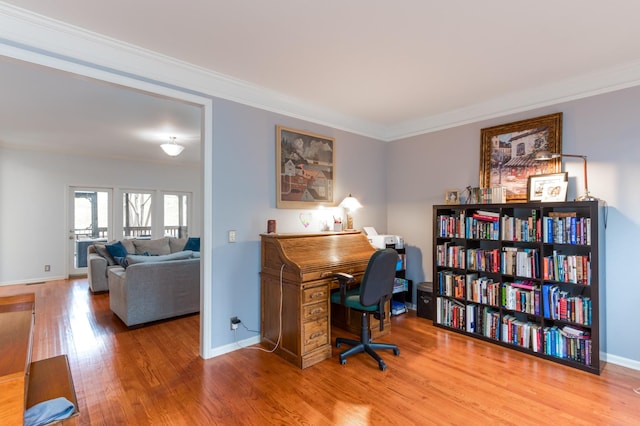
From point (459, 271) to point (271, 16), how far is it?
3196mm

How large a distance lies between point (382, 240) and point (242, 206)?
1.83m

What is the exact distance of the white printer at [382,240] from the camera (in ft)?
13.2

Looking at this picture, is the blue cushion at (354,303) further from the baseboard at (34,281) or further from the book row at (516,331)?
the baseboard at (34,281)

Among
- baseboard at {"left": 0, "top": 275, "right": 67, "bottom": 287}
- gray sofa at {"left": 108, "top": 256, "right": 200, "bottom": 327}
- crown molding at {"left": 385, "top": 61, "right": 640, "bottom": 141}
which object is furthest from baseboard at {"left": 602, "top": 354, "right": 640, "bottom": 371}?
baseboard at {"left": 0, "top": 275, "right": 67, "bottom": 287}

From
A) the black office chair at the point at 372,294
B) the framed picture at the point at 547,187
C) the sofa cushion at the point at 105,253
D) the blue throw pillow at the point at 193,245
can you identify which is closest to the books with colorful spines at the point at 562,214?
the framed picture at the point at 547,187

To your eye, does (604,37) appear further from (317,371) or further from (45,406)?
(45,406)

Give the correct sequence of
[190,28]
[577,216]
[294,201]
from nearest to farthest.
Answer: [190,28]
[577,216]
[294,201]

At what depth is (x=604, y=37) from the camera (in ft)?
7.61

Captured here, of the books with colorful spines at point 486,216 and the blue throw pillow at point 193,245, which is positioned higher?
the books with colorful spines at point 486,216

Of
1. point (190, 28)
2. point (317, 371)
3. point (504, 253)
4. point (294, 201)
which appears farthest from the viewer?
point (294, 201)

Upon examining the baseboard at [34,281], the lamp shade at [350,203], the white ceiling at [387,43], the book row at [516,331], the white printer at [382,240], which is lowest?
the baseboard at [34,281]

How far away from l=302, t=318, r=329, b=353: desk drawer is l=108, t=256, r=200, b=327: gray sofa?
78.6 inches

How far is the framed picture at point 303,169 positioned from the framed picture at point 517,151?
5.85 ft

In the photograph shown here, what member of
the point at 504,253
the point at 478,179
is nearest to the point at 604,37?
the point at 478,179
